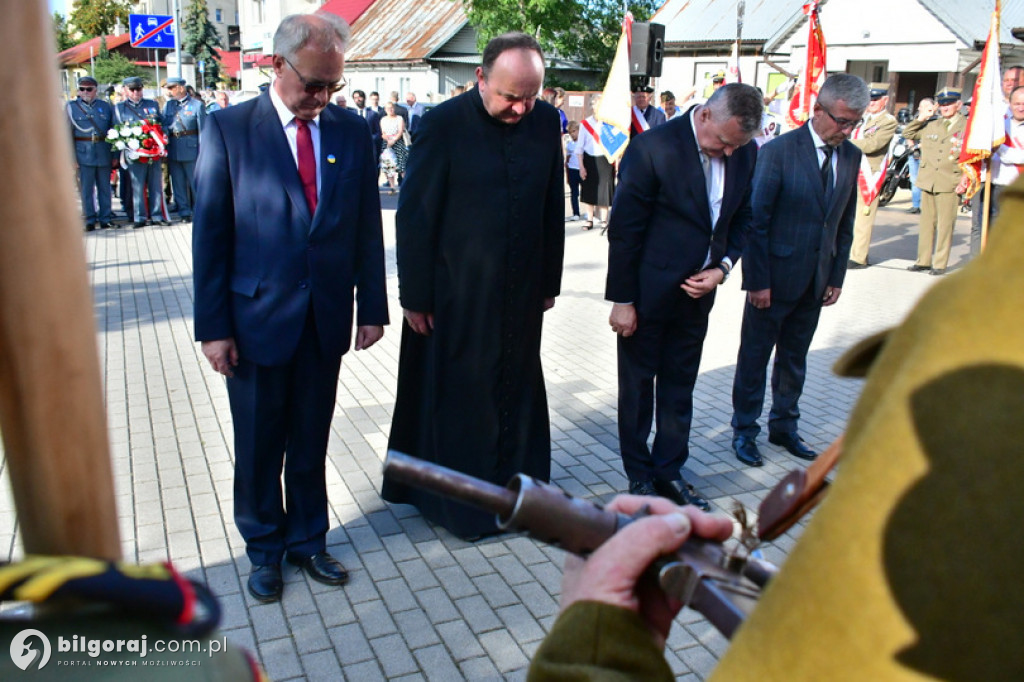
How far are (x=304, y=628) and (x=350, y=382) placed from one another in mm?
3160

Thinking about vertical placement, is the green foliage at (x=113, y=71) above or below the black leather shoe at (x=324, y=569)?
above

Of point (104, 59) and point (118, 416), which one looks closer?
point (118, 416)

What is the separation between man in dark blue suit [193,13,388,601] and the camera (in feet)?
10.4

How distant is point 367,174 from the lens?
11.5 ft

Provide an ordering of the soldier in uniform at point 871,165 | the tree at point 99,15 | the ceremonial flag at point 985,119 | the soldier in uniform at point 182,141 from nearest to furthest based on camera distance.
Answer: the ceremonial flag at point 985,119 < the soldier in uniform at point 871,165 < the soldier in uniform at point 182,141 < the tree at point 99,15

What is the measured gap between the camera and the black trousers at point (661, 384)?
4.42 m

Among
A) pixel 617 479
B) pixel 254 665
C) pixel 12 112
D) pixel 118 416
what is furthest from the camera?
pixel 118 416

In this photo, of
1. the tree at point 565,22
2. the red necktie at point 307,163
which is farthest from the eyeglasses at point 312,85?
the tree at point 565,22

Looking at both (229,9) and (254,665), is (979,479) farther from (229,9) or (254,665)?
(229,9)

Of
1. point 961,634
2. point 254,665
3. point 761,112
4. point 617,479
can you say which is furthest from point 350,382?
point 961,634

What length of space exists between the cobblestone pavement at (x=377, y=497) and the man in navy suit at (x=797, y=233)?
0.63 meters

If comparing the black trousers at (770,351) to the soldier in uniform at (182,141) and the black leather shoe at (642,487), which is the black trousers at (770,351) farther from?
the soldier in uniform at (182,141)

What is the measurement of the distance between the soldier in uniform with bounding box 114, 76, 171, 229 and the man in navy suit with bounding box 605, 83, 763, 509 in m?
10.5

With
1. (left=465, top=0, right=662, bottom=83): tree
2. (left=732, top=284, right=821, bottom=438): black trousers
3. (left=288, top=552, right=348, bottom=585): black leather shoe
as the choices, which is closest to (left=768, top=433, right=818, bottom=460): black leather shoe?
(left=732, top=284, right=821, bottom=438): black trousers
